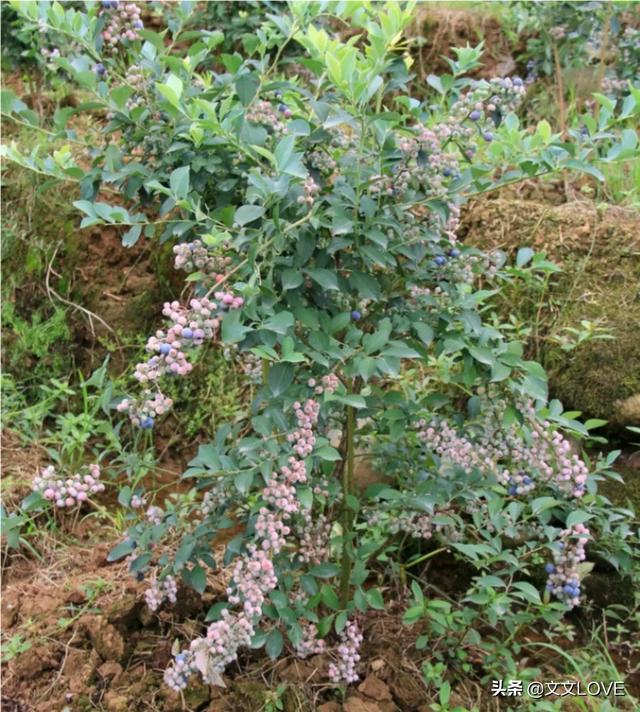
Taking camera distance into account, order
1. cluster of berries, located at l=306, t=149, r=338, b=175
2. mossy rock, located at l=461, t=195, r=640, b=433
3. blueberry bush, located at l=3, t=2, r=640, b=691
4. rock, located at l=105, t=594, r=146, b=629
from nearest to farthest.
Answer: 1. blueberry bush, located at l=3, t=2, r=640, b=691
2. cluster of berries, located at l=306, t=149, r=338, b=175
3. rock, located at l=105, t=594, r=146, b=629
4. mossy rock, located at l=461, t=195, r=640, b=433

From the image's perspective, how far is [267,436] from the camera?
150 cm

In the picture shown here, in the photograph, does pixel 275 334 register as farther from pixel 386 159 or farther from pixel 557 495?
pixel 557 495


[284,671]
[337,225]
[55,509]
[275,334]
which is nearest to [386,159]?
[337,225]

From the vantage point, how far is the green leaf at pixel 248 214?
1.44 m

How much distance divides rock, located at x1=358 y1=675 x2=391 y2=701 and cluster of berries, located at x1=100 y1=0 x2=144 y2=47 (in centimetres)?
158

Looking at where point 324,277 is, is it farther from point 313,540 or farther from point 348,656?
point 348,656

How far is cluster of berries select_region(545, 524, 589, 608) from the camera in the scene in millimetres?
1805

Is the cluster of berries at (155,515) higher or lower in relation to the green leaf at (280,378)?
lower

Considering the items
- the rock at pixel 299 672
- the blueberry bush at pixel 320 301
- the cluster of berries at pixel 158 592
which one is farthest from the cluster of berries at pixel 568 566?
the cluster of berries at pixel 158 592

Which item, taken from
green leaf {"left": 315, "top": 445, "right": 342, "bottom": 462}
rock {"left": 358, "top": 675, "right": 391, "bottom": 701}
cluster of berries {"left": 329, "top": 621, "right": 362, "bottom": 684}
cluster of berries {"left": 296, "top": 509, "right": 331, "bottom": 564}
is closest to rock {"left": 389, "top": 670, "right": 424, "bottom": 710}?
rock {"left": 358, "top": 675, "right": 391, "bottom": 701}

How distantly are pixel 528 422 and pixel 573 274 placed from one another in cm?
114

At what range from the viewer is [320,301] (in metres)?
1.70

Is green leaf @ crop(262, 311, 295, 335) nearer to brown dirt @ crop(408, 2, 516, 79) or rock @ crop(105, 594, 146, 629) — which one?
rock @ crop(105, 594, 146, 629)

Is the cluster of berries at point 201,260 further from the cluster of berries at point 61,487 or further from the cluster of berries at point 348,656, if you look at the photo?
the cluster of berries at point 348,656
